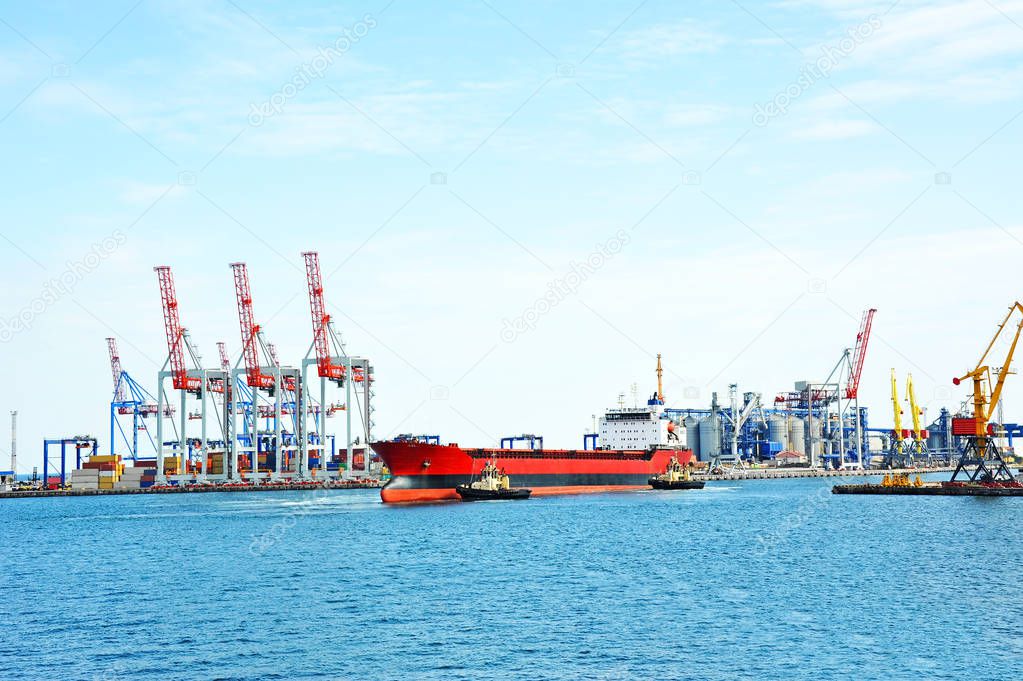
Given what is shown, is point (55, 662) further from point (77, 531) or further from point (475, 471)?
point (475, 471)

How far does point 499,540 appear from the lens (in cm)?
5056

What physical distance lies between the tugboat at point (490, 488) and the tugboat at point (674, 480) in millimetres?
22018

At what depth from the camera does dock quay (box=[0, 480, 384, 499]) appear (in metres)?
120

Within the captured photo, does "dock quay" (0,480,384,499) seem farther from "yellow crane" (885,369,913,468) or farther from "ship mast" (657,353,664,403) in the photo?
"yellow crane" (885,369,913,468)

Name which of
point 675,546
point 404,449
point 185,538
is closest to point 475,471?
point 404,449

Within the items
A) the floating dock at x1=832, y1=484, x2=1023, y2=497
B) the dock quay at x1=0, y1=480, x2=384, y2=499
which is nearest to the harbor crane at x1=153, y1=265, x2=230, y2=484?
the dock quay at x1=0, y1=480, x2=384, y2=499

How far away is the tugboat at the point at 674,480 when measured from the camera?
98581 millimetres

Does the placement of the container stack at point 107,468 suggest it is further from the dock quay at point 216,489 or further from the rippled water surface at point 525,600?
the rippled water surface at point 525,600

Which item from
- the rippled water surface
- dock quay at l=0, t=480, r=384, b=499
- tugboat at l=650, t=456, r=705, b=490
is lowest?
dock quay at l=0, t=480, r=384, b=499

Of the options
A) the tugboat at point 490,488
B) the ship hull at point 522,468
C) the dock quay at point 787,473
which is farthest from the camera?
the dock quay at point 787,473

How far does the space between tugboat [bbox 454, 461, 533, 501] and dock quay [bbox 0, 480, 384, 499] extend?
139ft

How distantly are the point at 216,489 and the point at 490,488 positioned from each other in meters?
55.8

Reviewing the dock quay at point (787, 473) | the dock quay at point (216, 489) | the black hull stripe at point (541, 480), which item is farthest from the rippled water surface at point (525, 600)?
the dock quay at point (787, 473)

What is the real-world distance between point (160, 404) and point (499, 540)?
82348 millimetres
